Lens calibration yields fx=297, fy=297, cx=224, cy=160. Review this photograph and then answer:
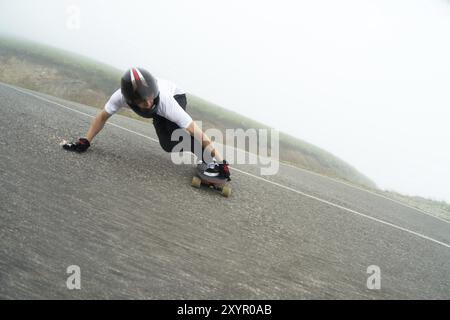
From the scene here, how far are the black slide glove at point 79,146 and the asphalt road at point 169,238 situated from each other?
0.11 meters

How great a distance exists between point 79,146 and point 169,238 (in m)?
2.31

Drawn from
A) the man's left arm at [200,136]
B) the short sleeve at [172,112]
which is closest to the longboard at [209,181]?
the man's left arm at [200,136]

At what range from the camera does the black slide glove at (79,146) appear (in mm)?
4152

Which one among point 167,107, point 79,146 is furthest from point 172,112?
point 79,146

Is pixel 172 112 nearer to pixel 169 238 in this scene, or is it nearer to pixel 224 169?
pixel 224 169

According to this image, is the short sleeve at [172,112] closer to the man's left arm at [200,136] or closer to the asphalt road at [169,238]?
the man's left arm at [200,136]

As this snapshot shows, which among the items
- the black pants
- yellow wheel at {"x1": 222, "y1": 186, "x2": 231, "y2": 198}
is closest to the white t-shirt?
the black pants

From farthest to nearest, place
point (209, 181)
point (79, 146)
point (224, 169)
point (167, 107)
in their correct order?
point (79, 146), point (209, 181), point (224, 169), point (167, 107)

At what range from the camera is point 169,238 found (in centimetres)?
268

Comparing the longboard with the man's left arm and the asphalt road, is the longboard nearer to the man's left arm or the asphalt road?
the asphalt road

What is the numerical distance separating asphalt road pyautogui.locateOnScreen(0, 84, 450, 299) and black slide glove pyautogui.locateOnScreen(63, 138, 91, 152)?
107 millimetres

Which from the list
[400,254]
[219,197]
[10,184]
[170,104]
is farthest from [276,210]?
[10,184]
